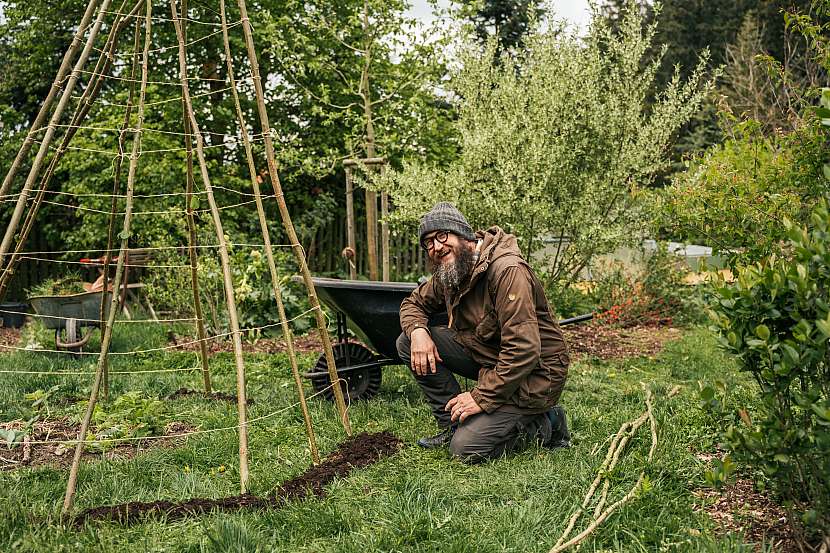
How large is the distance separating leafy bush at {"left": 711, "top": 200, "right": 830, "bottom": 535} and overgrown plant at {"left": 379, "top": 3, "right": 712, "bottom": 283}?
172 inches

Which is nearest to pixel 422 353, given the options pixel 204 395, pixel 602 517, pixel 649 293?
pixel 602 517

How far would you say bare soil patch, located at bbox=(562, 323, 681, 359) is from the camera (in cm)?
652

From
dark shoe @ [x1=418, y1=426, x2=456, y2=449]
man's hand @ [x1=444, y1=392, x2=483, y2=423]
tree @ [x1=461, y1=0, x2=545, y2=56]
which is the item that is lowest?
dark shoe @ [x1=418, y1=426, x2=456, y2=449]

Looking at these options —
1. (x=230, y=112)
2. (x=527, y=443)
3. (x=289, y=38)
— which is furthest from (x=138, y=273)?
(x=527, y=443)

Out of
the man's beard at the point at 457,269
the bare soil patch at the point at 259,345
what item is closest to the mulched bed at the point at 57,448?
the man's beard at the point at 457,269

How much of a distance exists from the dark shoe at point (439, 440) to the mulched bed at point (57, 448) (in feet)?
3.98

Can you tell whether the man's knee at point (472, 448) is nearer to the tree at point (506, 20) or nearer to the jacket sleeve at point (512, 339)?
the jacket sleeve at point (512, 339)

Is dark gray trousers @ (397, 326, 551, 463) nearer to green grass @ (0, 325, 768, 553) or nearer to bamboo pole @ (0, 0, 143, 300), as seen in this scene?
green grass @ (0, 325, 768, 553)

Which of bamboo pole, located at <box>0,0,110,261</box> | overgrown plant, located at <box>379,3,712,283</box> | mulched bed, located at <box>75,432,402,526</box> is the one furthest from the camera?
overgrown plant, located at <box>379,3,712,283</box>

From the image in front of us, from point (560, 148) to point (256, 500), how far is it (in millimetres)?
4824

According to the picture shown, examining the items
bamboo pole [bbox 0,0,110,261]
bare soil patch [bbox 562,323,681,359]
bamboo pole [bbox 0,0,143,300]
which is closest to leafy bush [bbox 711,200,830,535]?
bamboo pole [bbox 0,0,110,261]

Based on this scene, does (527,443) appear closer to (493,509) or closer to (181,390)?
(493,509)

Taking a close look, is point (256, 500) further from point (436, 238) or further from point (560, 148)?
point (560, 148)

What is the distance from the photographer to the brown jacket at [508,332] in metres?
3.35
